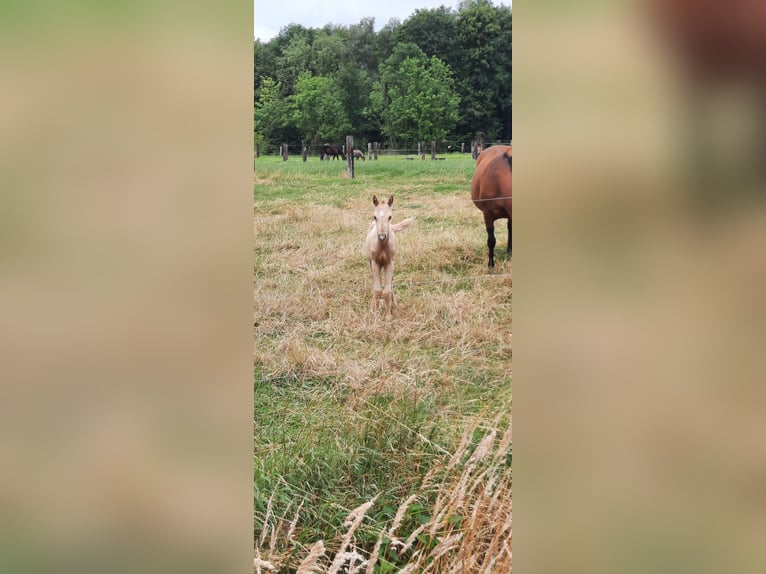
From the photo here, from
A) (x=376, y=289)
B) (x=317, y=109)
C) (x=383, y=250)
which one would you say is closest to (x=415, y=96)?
(x=317, y=109)

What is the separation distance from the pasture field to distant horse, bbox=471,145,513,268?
11 cm

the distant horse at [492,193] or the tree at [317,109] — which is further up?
the tree at [317,109]

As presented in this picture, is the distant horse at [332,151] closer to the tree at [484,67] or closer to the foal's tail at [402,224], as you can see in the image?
the foal's tail at [402,224]

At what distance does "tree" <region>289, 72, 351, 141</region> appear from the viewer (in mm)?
1950

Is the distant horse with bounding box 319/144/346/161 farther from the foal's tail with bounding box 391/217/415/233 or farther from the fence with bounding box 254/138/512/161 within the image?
the foal's tail with bounding box 391/217/415/233

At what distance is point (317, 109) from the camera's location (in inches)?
89.4

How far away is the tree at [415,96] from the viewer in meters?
1.29

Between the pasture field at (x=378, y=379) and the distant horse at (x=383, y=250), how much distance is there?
0.34 ft

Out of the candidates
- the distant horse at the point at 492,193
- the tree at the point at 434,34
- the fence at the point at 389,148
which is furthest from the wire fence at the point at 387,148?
the distant horse at the point at 492,193

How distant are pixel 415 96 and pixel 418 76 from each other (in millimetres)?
137
